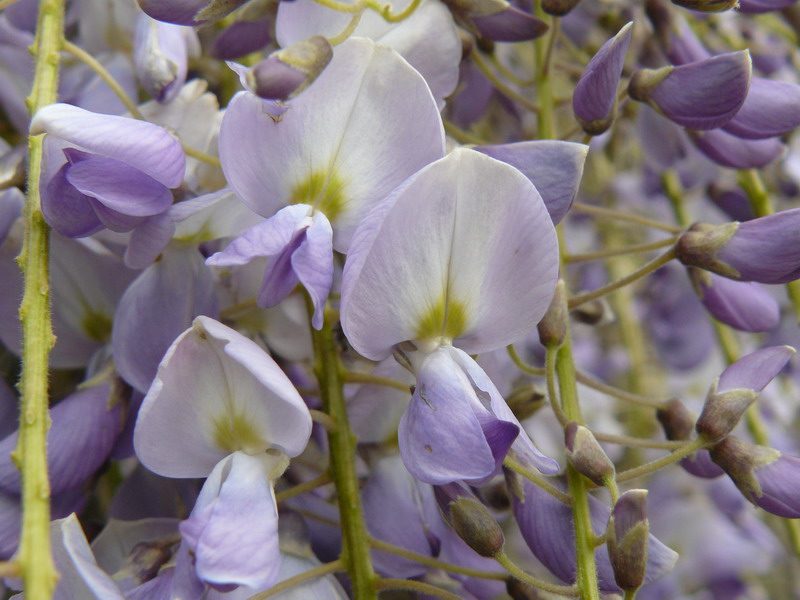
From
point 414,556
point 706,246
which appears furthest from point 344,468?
point 706,246

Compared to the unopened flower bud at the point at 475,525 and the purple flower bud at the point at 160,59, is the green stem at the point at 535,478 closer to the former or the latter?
the unopened flower bud at the point at 475,525

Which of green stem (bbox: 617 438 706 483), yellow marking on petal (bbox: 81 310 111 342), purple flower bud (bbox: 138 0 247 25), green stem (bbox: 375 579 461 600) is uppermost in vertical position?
purple flower bud (bbox: 138 0 247 25)

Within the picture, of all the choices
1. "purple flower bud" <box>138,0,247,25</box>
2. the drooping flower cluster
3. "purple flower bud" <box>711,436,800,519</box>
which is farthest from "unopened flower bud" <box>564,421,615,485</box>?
"purple flower bud" <box>138,0,247,25</box>

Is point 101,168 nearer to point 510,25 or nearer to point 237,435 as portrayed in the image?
point 237,435

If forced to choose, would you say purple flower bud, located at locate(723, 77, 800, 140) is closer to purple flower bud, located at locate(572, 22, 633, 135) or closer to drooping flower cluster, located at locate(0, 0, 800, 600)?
drooping flower cluster, located at locate(0, 0, 800, 600)

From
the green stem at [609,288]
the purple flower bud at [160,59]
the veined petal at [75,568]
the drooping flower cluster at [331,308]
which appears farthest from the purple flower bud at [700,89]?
the veined petal at [75,568]

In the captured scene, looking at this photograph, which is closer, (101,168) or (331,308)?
(101,168)
